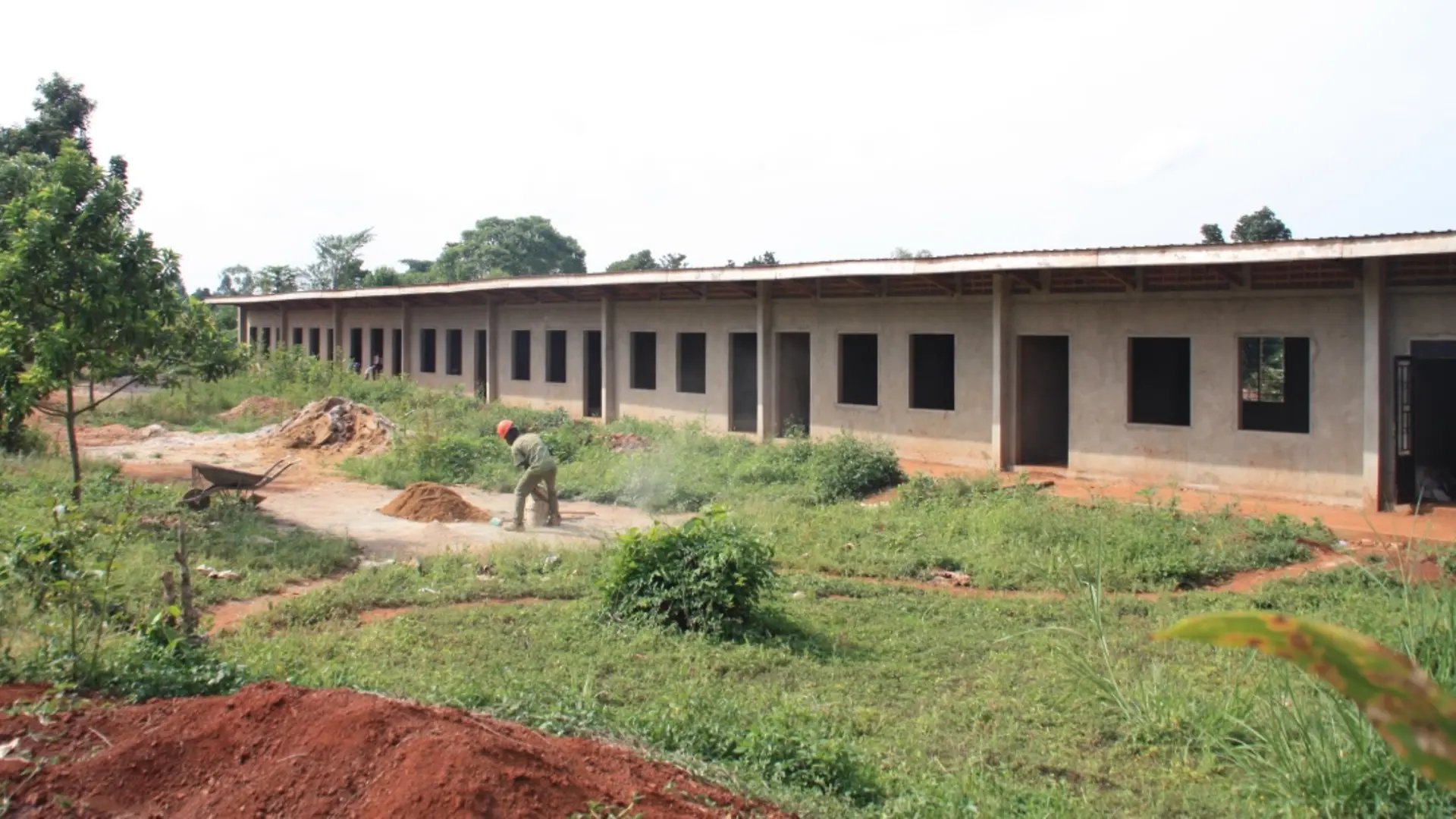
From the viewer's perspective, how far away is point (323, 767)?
14.2ft

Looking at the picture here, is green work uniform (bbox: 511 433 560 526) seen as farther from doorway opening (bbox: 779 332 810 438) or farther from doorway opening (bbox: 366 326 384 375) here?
doorway opening (bbox: 366 326 384 375)

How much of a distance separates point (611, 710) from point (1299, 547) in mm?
8371

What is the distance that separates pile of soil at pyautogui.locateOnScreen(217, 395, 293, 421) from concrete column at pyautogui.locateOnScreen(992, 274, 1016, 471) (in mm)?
17279

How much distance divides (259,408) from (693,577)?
21.4 metres

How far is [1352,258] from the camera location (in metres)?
13.0

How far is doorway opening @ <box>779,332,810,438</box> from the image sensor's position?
2056cm

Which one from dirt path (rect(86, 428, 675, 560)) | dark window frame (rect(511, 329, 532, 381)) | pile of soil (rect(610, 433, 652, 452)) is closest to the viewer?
dirt path (rect(86, 428, 675, 560))

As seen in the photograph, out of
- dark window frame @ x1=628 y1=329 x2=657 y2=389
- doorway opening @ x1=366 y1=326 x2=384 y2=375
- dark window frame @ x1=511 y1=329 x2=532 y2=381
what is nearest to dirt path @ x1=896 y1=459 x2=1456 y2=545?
dark window frame @ x1=628 y1=329 x2=657 y2=389

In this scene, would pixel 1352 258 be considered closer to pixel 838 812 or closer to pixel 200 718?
pixel 838 812

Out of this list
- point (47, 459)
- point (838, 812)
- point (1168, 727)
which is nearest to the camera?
point (838, 812)

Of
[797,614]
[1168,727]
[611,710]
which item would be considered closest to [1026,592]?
[797,614]

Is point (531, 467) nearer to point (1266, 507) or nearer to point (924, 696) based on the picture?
point (924, 696)

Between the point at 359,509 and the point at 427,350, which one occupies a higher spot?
the point at 427,350

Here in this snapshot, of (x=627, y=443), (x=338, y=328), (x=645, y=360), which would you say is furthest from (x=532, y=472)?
(x=338, y=328)
